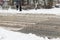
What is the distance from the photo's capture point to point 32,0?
4566cm

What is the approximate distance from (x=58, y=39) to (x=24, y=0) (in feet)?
121

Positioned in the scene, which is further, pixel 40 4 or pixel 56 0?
pixel 56 0

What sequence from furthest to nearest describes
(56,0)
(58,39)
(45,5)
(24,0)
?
(56,0) → (24,0) → (45,5) → (58,39)

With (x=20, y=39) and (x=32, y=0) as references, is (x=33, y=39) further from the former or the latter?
(x=32, y=0)

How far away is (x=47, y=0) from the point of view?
4522 centimetres

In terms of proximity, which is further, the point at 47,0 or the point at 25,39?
the point at 47,0

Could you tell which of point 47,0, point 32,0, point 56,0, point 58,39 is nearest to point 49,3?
point 47,0

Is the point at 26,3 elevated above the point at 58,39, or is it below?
below

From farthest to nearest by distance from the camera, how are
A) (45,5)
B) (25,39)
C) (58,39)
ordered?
(45,5) → (58,39) → (25,39)

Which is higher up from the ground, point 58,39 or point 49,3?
point 58,39

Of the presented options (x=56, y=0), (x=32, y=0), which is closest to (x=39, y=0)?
(x=32, y=0)

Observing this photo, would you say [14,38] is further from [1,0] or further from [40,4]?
[1,0]

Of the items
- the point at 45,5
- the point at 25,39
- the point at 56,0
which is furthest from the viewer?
the point at 56,0

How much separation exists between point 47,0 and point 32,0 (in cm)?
356
